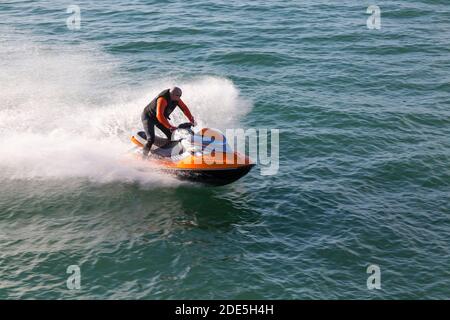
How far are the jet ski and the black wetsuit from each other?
0.90 ft

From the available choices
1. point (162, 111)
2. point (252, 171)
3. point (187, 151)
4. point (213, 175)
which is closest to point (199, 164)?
point (213, 175)

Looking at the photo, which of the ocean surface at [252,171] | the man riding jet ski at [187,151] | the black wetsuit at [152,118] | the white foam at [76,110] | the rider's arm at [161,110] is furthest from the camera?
the white foam at [76,110]

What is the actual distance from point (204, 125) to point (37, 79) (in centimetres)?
942

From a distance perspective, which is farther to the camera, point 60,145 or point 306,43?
point 306,43

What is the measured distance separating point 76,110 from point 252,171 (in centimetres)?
870

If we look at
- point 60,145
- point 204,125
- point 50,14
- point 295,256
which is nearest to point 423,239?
point 295,256

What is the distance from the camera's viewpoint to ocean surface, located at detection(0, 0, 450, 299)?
1569cm

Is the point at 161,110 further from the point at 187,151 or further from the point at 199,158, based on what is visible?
the point at 199,158

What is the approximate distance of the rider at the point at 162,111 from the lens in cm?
1850

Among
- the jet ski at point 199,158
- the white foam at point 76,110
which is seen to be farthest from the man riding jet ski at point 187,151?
the white foam at point 76,110

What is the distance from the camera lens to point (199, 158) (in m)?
18.4

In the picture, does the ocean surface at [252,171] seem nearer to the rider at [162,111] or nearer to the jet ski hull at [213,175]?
the jet ski hull at [213,175]

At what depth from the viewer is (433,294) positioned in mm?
14930
